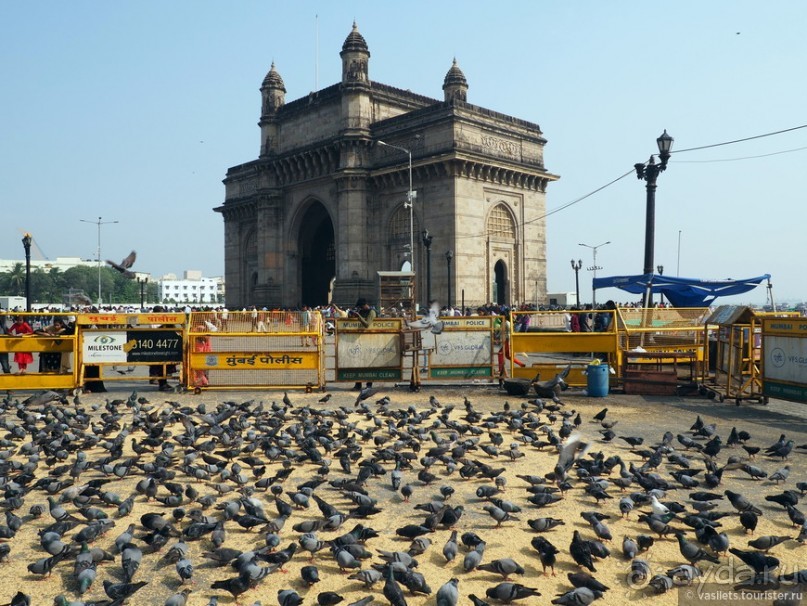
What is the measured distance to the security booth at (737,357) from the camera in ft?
44.7

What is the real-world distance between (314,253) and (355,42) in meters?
18.0

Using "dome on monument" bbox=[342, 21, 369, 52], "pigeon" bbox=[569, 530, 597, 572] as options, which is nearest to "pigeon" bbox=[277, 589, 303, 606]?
"pigeon" bbox=[569, 530, 597, 572]

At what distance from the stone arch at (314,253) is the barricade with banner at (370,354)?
39296mm

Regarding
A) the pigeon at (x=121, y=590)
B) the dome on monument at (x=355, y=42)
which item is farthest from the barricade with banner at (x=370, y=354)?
the dome on monument at (x=355, y=42)

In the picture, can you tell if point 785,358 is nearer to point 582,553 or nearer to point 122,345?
point 582,553

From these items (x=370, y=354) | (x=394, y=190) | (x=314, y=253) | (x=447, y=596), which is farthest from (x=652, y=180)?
(x=314, y=253)

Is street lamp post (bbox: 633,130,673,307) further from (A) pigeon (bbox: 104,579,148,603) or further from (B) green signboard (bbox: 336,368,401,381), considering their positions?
(A) pigeon (bbox: 104,579,148,603)

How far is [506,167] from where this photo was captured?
1766 inches

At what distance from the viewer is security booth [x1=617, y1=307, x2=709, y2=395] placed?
1520 centimetres

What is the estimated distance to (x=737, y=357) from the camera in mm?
14211

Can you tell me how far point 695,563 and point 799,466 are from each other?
4226 mm

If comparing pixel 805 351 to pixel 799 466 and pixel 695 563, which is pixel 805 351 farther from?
pixel 695 563

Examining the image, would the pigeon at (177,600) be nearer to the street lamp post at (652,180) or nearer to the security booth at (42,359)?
the security booth at (42,359)

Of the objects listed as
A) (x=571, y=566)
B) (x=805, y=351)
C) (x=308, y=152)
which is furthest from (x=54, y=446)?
(x=308, y=152)
